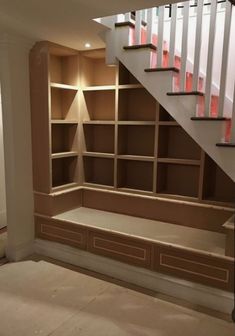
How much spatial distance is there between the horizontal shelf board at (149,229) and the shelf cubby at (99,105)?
3.48 feet

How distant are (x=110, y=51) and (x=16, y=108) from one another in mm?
1030

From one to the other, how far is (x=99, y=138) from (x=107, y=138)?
105 millimetres

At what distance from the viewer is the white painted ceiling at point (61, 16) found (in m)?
1.88

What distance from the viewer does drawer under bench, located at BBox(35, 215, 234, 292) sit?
7.29 ft

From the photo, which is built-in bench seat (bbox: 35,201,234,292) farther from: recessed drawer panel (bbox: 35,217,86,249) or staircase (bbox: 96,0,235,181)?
staircase (bbox: 96,0,235,181)

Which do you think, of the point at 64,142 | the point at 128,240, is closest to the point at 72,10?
the point at 64,142

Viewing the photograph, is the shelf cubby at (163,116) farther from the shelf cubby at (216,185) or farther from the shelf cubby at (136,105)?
the shelf cubby at (216,185)

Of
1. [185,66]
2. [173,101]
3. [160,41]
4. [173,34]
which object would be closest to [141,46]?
[160,41]

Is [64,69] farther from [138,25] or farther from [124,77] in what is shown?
[138,25]

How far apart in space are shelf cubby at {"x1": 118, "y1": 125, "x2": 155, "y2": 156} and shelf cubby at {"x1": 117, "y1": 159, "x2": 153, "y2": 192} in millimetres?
114

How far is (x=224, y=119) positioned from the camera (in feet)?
6.74

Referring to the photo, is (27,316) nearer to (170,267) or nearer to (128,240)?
(128,240)

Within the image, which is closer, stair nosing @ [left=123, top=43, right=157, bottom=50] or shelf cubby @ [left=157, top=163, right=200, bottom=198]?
stair nosing @ [left=123, top=43, right=157, bottom=50]

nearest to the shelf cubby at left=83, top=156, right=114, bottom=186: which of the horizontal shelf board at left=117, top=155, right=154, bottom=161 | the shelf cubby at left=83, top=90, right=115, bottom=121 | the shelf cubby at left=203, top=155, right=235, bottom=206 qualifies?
the horizontal shelf board at left=117, top=155, right=154, bottom=161
